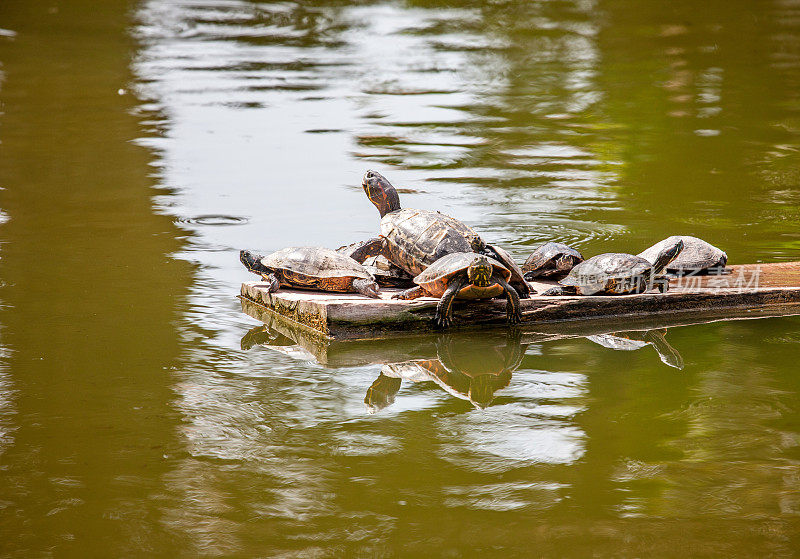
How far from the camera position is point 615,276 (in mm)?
4637

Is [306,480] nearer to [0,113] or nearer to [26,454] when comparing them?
[26,454]

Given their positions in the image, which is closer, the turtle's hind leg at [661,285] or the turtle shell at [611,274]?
the turtle shell at [611,274]

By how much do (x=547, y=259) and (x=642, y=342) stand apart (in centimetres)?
76

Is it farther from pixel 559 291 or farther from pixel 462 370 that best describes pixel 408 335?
pixel 559 291

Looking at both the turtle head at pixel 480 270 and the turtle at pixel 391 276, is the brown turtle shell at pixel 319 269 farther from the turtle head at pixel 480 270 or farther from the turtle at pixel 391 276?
the turtle head at pixel 480 270

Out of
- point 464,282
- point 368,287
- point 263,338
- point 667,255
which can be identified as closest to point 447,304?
point 464,282

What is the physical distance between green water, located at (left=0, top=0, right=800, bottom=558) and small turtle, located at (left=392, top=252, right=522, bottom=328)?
0.61ft

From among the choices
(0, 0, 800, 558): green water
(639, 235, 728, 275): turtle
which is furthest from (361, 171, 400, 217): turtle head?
(639, 235, 728, 275): turtle

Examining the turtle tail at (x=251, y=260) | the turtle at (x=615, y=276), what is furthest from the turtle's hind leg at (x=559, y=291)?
the turtle tail at (x=251, y=260)

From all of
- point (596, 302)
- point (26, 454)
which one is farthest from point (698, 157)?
point (26, 454)

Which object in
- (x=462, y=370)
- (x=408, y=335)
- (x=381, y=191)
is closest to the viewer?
(x=462, y=370)

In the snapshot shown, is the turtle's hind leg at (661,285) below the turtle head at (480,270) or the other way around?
below

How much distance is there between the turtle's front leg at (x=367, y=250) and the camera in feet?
16.4

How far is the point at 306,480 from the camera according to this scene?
2.93 meters
